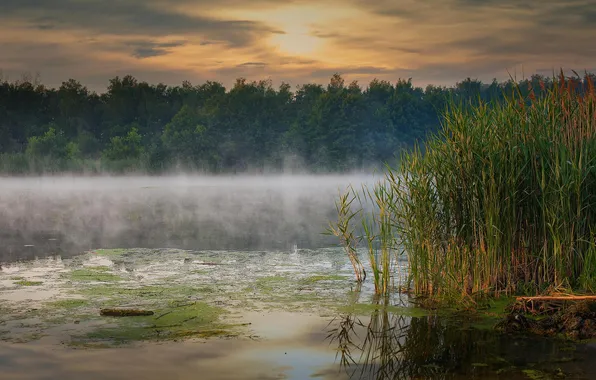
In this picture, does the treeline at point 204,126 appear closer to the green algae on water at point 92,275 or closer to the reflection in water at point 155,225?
the reflection in water at point 155,225

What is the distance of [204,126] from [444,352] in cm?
6466

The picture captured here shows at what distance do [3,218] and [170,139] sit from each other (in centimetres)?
4489

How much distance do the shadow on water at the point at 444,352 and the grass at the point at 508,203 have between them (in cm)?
100

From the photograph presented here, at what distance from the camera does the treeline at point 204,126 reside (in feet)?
214

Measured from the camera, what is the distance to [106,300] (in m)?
9.19

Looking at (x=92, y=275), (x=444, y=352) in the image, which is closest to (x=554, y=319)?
(x=444, y=352)

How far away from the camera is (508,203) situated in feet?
28.2

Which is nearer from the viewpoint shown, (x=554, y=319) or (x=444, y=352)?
(x=444, y=352)

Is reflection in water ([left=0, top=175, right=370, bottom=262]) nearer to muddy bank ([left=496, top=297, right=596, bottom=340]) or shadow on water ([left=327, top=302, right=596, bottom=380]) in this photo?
shadow on water ([left=327, top=302, right=596, bottom=380])

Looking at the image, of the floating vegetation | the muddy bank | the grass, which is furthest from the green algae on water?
the muddy bank

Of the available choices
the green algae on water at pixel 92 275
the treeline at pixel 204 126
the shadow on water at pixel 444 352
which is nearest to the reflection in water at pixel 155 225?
the shadow on water at pixel 444 352

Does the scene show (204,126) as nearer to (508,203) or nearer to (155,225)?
(155,225)

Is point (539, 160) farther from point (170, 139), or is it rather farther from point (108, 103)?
point (108, 103)

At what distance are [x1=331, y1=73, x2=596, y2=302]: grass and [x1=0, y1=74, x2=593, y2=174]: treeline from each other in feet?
175
